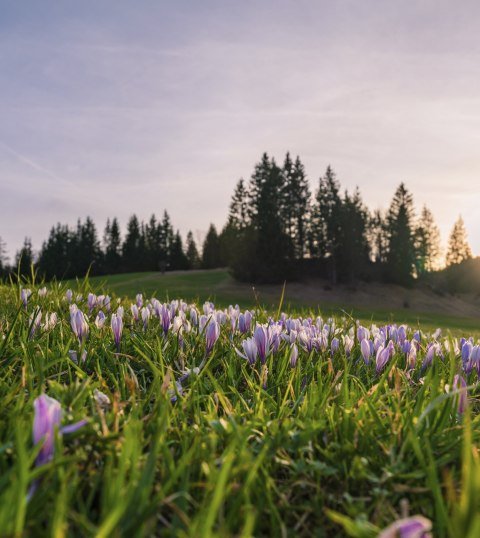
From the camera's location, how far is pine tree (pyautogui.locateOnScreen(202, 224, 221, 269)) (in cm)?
9944

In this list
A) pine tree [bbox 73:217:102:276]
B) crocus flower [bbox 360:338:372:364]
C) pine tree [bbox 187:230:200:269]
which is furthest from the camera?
pine tree [bbox 187:230:200:269]

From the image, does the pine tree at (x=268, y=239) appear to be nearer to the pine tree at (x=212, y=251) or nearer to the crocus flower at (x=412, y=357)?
the pine tree at (x=212, y=251)

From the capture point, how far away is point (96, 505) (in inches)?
59.4

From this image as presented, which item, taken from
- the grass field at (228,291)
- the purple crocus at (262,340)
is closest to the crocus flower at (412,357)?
the purple crocus at (262,340)

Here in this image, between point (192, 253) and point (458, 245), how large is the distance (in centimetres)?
6607

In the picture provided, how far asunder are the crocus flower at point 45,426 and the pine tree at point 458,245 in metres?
109

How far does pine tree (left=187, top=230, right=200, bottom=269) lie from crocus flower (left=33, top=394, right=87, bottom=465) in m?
110

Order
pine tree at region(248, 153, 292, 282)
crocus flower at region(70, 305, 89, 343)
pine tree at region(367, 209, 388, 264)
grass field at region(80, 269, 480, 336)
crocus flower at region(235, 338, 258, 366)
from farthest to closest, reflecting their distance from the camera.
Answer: pine tree at region(367, 209, 388, 264)
pine tree at region(248, 153, 292, 282)
grass field at region(80, 269, 480, 336)
crocus flower at region(70, 305, 89, 343)
crocus flower at region(235, 338, 258, 366)

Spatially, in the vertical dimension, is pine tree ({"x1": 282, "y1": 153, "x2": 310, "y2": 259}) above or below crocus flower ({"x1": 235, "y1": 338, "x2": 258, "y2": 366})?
above

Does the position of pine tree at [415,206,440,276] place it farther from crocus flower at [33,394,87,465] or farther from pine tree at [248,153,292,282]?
crocus flower at [33,394,87,465]

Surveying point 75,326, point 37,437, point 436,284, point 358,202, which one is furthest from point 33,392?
point 436,284

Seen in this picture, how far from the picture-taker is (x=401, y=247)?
7100 cm

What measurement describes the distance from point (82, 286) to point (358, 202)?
68.3 metres

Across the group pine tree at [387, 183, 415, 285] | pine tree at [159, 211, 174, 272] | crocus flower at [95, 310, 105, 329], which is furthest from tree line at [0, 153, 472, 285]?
crocus flower at [95, 310, 105, 329]
